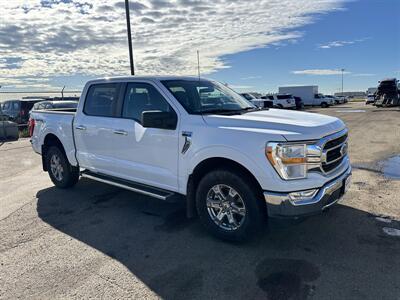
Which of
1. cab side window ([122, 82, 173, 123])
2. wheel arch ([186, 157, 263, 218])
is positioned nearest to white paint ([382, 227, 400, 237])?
wheel arch ([186, 157, 263, 218])

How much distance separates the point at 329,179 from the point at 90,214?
135 inches

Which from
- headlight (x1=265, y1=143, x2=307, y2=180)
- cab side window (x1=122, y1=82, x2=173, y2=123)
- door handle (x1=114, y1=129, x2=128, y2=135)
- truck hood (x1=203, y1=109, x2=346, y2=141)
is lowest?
headlight (x1=265, y1=143, x2=307, y2=180)

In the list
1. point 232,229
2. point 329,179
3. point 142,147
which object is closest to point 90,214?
point 142,147

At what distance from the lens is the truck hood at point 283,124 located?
3566 millimetres

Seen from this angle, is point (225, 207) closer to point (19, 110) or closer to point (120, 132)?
point (120, 132)

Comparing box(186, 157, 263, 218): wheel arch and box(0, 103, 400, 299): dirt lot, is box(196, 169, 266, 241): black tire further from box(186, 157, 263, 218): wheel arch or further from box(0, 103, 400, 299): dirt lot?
box(0, 103, 400, 299): dirt lot

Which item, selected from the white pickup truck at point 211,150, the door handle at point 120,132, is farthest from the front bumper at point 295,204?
the door handle at point 120,132

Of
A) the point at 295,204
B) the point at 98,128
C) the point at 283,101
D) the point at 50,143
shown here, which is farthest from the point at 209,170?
the point at 283,101

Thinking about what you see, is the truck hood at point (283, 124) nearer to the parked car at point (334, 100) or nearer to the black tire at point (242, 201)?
the black tire at point (242, 201)

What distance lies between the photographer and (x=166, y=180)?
4.56 m

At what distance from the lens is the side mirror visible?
4.16m

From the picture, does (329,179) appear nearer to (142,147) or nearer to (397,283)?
(397,283)

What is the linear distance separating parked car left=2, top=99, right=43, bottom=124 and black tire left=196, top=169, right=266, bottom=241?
18.7 metres

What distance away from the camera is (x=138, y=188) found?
15.8ft
